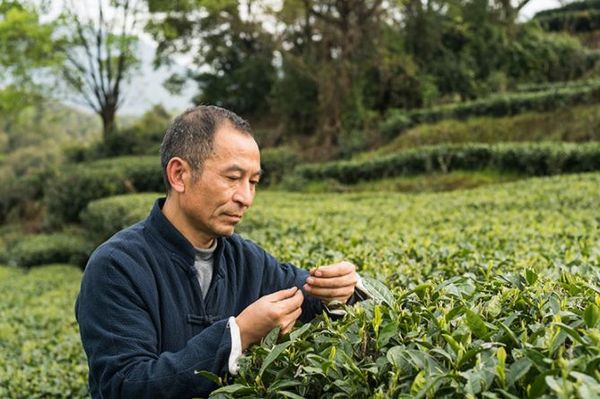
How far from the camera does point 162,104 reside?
3142 cm

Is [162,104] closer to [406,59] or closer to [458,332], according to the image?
[406,59]

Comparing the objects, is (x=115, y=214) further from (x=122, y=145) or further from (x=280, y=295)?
(x=122, y=145)

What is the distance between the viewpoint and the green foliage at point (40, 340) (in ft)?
14.9

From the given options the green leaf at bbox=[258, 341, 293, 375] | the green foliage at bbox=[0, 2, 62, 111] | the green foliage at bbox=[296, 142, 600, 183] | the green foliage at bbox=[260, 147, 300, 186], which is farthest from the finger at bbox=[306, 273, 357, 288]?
the green foliage at bbox=[0, 2, 62, 111]

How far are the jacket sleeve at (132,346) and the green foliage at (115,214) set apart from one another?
25.4 ft

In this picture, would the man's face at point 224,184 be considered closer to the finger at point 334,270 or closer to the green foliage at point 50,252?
the finger at point 334,270

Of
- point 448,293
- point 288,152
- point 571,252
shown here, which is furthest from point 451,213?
point 288,152

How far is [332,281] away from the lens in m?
2.01

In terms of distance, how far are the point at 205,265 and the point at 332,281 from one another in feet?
1.58

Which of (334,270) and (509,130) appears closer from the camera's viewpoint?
(334,270)

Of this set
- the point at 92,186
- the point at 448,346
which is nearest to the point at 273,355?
the point at 448,346

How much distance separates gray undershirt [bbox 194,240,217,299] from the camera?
2178 millimetres

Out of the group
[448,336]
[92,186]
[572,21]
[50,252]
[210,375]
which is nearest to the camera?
[448,336]

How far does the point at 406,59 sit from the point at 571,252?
60.6 ft
